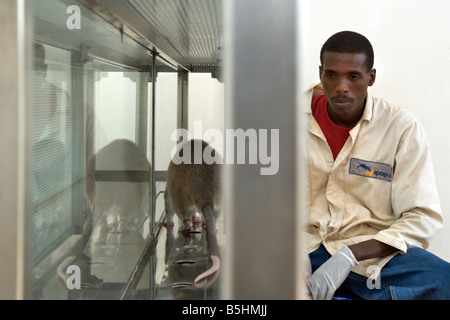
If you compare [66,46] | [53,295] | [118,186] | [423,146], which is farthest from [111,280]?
[423,146]

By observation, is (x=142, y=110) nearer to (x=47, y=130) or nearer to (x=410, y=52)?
(x=47, y=130)

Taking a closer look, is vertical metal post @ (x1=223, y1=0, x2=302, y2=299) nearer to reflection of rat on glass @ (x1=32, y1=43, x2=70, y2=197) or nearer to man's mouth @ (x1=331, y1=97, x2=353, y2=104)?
reflection of rat on glass @ (x1=32, y1=43, x2=70, y2=197)

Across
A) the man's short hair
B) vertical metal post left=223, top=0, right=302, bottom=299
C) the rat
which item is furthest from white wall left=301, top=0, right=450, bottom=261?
vertical metal post left=223, top=0, right=302, bottom=299

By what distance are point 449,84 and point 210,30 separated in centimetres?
156

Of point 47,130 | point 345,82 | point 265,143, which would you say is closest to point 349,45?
point 345,82

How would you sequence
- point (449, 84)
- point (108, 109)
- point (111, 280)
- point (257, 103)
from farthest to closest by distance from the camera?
point (449, 84) → point (108, 109) → point (111, 280) → point (257, 103)

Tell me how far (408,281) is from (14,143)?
1.35 metres

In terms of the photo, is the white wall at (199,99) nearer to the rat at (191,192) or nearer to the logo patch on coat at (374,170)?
the rat at (191,192)

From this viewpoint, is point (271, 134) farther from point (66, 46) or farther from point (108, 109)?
point (108, 109)

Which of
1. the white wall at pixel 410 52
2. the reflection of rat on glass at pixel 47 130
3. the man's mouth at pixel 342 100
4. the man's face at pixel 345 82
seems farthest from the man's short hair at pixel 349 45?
the reflection of rat on glass at pixel 47 130

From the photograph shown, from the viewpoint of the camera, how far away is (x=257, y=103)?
521 millimetres

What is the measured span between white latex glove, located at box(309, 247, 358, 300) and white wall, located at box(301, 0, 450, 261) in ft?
2.99

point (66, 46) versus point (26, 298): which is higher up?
point (66, 46)

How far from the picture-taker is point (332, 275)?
5.02 ft
